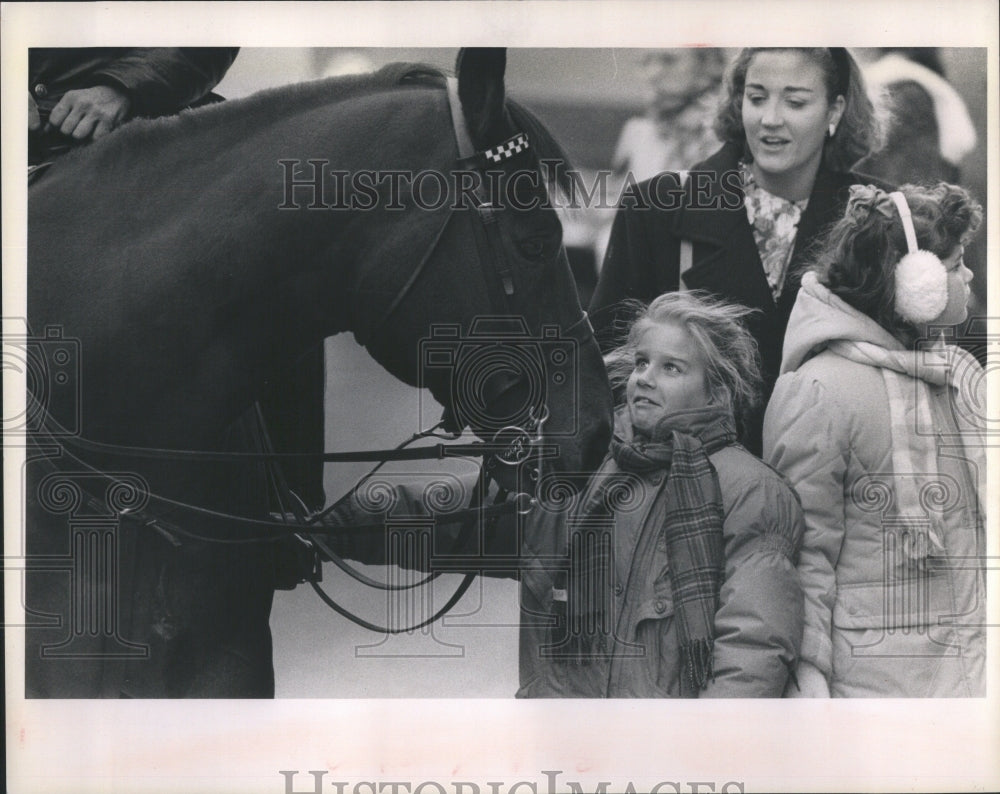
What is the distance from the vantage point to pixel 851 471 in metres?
4.31

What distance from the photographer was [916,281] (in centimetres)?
431

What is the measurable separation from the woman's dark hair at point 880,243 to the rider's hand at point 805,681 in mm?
1216

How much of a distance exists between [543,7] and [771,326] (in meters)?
1.40

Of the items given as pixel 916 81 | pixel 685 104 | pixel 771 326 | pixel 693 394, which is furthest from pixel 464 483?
pixel 916 81

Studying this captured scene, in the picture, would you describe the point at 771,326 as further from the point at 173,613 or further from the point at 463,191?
the point at 173,613

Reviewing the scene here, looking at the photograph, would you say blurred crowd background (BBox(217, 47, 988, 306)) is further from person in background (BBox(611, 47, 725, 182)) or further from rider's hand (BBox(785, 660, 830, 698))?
rider's hand (BBox(785, 660, 830, 698))

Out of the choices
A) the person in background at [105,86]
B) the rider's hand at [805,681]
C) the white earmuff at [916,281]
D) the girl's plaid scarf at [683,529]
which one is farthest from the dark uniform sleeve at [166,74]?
the rider's hand at [805,681]

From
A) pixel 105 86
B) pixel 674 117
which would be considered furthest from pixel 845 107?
pixel 105 86

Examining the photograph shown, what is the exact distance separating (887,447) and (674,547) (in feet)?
2.79

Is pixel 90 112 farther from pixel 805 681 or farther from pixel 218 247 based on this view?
pixel 805 681

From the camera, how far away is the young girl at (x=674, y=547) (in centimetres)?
422

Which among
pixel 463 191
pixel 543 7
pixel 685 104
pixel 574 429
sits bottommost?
pixel 574 429

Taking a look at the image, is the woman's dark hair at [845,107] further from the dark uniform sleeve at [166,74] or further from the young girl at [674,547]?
the dark uniform sleeve at [166,74]

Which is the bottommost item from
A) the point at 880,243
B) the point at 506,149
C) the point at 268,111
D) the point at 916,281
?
the point at 916,281
